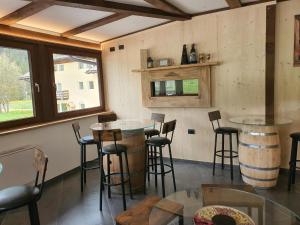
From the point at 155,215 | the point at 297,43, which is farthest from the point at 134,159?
the point at 297,43

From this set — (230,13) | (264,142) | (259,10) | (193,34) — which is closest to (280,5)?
(259,10)

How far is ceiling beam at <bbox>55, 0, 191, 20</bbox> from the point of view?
2.67 m

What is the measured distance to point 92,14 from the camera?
3404mm

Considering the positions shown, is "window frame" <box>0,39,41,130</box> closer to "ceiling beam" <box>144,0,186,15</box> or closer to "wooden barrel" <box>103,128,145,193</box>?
"wooden barrel" <box>103,128,145,193</box>

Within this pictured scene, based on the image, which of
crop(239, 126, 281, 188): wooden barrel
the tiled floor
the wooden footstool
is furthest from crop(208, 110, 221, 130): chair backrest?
the wooden footstool

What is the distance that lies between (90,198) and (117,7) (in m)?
2.45

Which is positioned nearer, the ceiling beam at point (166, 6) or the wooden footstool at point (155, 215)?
the wooden footstool at point (155, 215)

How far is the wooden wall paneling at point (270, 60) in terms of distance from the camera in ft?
11.0

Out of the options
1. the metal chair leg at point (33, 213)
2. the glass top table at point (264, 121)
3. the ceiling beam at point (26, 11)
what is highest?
the ceiling beam at point (26, 11)

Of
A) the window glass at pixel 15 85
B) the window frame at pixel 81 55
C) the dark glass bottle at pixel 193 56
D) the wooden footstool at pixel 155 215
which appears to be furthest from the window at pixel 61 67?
the wooden footstool at pixel 155 215

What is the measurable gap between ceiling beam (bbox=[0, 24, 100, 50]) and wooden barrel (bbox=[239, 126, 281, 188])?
316cm

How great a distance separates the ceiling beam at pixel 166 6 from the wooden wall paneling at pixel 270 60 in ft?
4.07

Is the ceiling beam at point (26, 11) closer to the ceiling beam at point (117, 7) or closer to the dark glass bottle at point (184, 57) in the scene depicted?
the ceiling beam at point (117, 7)

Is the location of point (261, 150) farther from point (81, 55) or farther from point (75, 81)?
point (81, 55)
